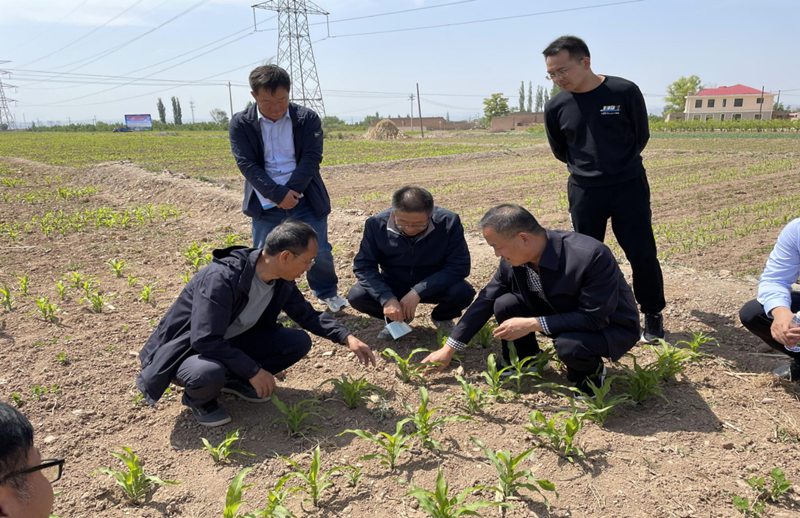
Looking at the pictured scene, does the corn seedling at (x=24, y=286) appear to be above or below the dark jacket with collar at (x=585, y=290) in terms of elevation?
below

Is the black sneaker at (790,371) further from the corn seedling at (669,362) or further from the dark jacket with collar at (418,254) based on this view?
the dark jacket with collar at (418,254)

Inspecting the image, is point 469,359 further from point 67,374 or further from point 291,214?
point 67,374

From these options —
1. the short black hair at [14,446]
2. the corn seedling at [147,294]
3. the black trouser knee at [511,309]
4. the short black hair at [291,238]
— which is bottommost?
→ the corn seedling at [147,294]

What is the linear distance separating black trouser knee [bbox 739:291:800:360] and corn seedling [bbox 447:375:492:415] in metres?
1.71

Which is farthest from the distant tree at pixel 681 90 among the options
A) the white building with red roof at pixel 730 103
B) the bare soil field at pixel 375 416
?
the bare soil field at pixel 375 416

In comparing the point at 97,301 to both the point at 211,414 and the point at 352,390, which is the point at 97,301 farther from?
the point at 352,390

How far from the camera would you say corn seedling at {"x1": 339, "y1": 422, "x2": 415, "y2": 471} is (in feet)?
9.25

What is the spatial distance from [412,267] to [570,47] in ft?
6.40

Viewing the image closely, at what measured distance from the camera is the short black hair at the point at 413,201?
384cm

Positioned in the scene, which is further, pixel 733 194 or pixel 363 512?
pixel 733 194

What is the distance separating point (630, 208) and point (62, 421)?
3.98 m

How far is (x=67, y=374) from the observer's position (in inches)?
154

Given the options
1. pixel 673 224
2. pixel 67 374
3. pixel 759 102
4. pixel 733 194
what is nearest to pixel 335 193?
pixel 673 224

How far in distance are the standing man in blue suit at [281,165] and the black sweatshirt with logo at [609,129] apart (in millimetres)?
2119
